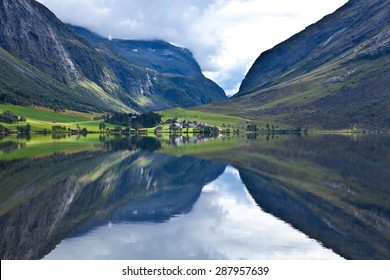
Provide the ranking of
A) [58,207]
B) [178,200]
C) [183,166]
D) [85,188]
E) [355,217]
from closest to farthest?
[355,217] → [58,207] → [178,200] → [85,188] → [183,166]

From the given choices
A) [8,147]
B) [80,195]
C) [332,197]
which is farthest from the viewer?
[8,147]

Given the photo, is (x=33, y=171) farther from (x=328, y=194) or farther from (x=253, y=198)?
(x=328, y=194)

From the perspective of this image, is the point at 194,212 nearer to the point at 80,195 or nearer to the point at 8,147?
the point at 80,195

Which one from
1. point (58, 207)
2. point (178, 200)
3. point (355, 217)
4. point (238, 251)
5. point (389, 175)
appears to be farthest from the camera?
point (389, 175)

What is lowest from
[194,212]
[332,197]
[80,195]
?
[194,212]

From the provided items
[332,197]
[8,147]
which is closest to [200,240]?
[332,197]

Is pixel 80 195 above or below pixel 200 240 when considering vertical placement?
above

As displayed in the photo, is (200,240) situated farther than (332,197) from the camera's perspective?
No

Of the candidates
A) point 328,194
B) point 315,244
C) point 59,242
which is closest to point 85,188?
point 59,242
